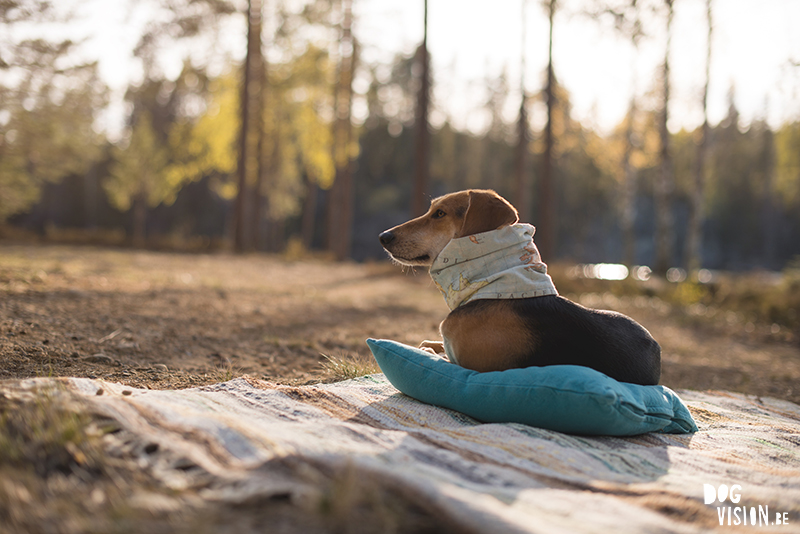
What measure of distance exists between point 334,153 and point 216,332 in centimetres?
1777

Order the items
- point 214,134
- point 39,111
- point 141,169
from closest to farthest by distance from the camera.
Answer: point 39,111 < point 214,134 < point 141,169

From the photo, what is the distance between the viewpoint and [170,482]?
1680mm

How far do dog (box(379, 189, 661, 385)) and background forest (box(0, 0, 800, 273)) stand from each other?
9245 mm

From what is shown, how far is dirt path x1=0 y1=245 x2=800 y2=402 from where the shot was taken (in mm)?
3902

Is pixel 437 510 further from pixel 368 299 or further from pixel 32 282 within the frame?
pixel 368 299

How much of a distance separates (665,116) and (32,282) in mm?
18917

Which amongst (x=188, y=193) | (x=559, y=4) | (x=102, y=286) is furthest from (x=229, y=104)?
(x=188, y=193)

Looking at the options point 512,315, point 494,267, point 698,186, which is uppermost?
point 698,186

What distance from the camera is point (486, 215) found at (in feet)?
11.3

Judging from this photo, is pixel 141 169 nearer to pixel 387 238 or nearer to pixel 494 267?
pixel 387 238

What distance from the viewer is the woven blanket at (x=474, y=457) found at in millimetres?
1682

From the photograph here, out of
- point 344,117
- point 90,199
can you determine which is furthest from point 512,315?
point 90,199

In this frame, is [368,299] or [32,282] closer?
[32,282]

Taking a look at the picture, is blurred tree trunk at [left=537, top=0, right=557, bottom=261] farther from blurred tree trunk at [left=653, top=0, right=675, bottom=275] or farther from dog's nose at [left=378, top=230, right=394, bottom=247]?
dog's nose at [left=378, top=230, right=394, bottom=247]
